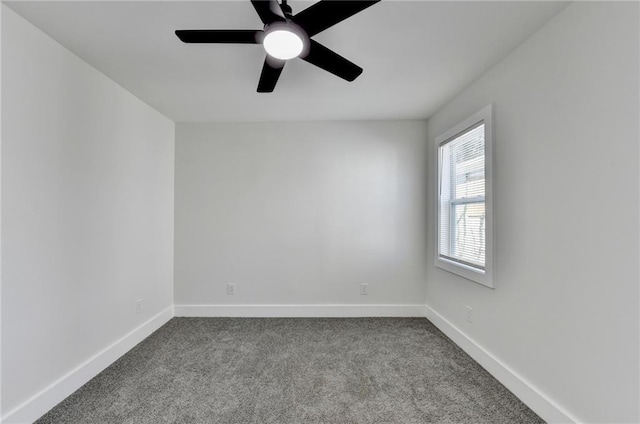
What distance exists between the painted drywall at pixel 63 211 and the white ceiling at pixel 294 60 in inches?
9.5

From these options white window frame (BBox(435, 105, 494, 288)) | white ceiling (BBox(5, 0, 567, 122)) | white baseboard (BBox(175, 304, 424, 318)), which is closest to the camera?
white ceiling (BBox(5, 0, 567, 122))

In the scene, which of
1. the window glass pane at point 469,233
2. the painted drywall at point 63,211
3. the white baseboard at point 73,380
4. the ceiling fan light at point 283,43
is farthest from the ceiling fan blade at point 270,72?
the white baseboard at point 73,380

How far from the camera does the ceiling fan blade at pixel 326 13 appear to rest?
4.20 ft

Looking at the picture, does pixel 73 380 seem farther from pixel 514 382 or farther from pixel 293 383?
pixel 514 382

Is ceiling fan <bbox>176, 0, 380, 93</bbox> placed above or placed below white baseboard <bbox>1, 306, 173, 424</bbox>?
above

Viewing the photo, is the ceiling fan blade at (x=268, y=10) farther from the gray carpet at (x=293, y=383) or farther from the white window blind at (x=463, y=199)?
the gray carpet at (x=293, y=383)

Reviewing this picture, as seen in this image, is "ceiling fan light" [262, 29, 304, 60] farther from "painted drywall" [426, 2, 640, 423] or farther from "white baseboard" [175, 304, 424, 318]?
"white baseboard" [175, 304, 424, 318]

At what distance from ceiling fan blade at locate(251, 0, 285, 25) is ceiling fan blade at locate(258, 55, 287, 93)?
306 millimetres

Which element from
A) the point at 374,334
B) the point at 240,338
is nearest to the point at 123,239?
the point at 240,338

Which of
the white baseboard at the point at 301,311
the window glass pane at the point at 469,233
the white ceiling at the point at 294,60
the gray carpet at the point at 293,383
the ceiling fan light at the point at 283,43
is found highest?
the white ceiling at the point at 294,60

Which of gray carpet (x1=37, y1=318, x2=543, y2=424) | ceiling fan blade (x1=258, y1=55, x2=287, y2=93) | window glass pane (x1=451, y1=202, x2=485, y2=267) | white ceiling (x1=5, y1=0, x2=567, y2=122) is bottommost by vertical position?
gray carpet (x1=37, y1=318, x2=543, y2=424)

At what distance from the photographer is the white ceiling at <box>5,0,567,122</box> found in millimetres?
1695

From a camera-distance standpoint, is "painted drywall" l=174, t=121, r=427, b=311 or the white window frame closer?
the white window frame

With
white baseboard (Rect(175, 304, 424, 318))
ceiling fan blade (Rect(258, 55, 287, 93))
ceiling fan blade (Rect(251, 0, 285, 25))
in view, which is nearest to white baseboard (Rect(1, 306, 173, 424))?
white baseboard (Rect(175, 304, 424, 318))
